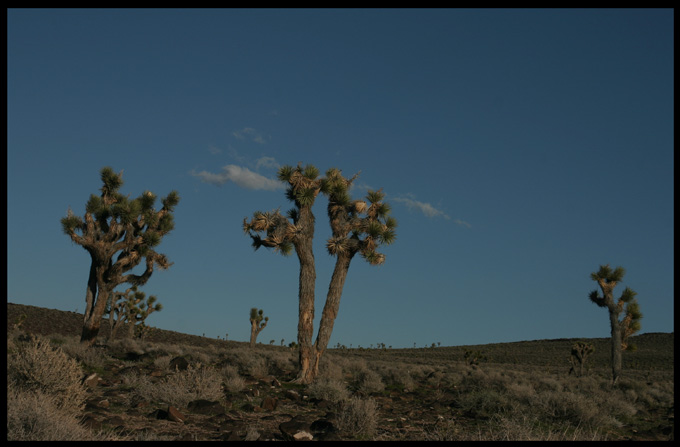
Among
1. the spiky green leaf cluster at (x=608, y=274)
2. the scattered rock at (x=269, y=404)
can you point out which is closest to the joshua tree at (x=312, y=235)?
the scattered rock at (x=269, y=404)

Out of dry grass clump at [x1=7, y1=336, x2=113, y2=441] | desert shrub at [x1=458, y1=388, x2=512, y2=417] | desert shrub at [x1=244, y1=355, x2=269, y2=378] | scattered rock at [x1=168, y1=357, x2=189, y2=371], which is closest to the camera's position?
dry grass clump at [x1=7, y1=336, x2=113, y2=441]

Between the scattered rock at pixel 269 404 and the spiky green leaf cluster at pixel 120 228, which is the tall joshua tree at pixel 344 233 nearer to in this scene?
the scattered rock at pixel 269 404

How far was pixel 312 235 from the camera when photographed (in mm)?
17969

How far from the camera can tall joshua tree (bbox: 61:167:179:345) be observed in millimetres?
21766

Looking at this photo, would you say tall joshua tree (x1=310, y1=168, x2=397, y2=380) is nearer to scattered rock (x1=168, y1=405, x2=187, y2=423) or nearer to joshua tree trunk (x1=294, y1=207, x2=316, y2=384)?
joshua tree trunk (x1=294, y1=207, x2=316, y2=384)

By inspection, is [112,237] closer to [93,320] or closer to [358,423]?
[93,320]

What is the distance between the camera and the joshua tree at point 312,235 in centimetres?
1725

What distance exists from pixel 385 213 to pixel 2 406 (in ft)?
45.0

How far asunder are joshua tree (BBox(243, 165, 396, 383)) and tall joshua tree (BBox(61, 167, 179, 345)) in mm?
7100

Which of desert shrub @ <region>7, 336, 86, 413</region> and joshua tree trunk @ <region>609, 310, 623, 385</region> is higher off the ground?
desert shrub @ <region>7, 336, 86, 413</region>

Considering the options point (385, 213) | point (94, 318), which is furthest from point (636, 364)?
point (94, 318)

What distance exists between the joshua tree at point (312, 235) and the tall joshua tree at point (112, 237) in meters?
7.10

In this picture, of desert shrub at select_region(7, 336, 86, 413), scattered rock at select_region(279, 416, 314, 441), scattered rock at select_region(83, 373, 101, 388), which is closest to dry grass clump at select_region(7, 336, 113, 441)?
desert shrub at select_region(7, 336, 86, 413)
